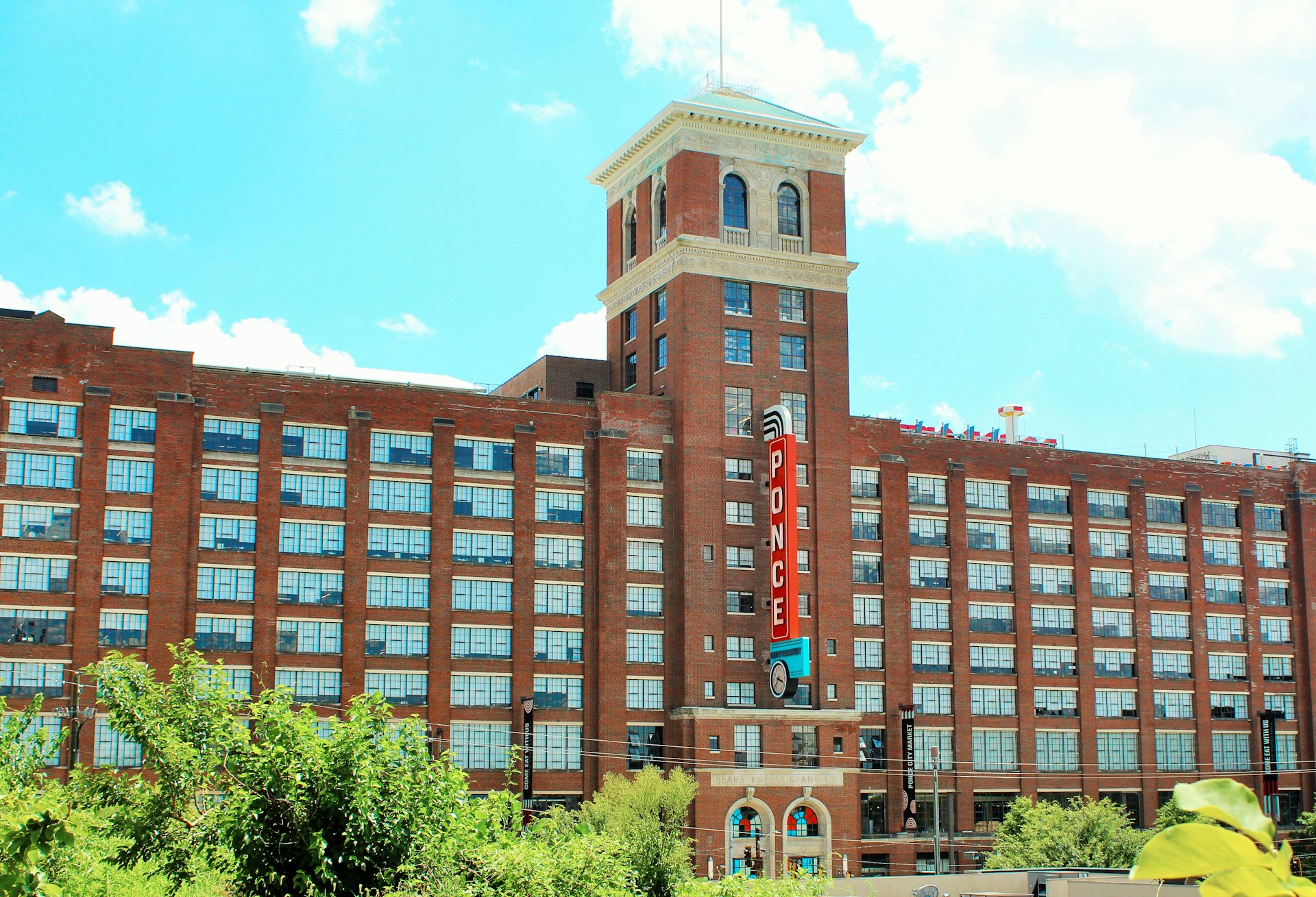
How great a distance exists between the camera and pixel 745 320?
8669 centimetres

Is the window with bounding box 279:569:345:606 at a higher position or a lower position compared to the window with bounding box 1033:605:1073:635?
higher

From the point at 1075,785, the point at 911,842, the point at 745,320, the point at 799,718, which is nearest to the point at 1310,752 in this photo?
the point at 1075,785

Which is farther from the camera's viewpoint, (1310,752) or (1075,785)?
(1310,752)

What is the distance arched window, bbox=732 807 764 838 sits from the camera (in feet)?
263

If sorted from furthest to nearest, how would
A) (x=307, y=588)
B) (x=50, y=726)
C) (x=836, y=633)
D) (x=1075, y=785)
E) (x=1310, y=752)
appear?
(x=1310, y=752) < (x=1075, y=785) < (x=836, y=633) < (x=307, y=588) < (x=50, y=726)

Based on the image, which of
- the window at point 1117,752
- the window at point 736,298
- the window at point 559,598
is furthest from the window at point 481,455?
the window at point 1117,752

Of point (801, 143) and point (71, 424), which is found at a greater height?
point (801, 143)

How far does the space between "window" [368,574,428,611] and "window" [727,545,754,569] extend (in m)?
14.6

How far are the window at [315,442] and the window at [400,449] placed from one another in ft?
5.60

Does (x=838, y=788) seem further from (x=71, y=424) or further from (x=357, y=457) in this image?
(x=71, y=424)

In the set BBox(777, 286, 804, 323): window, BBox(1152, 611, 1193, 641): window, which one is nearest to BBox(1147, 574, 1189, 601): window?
BBox(1152, 611, 1193, 641): window

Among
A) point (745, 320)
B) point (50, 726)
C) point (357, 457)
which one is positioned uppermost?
point (745, 320)

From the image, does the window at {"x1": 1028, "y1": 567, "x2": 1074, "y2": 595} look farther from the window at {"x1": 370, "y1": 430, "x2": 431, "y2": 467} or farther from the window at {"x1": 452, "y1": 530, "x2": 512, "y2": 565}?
the window at {"x1": 370, "y1": 430, "x2": 431, "y2": 467}

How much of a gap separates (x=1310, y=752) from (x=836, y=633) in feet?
131
